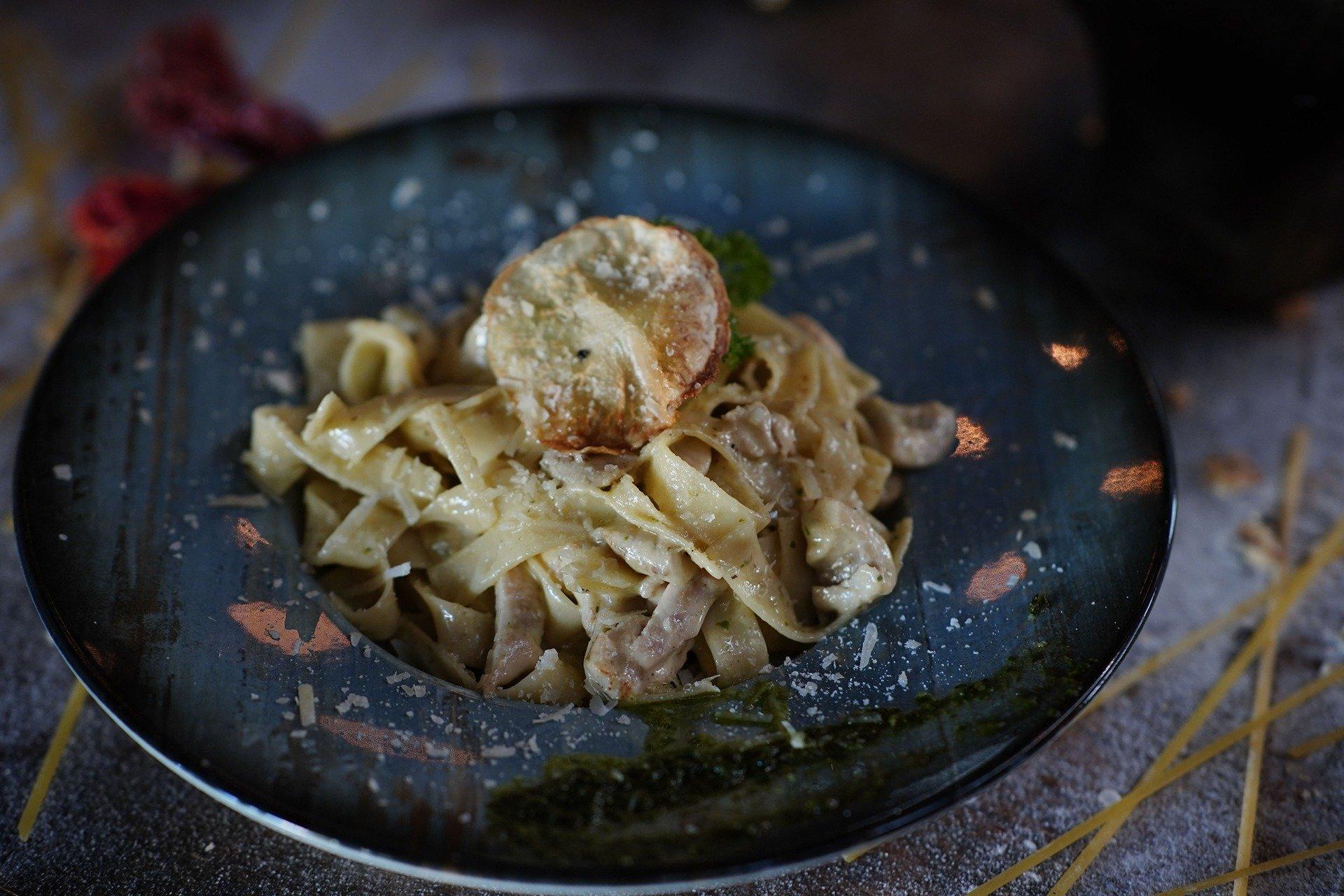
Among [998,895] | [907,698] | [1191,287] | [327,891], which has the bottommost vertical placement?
[327,891]

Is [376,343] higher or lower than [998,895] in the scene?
higher

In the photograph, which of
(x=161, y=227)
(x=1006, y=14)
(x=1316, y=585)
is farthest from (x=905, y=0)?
(x=161, y=227)

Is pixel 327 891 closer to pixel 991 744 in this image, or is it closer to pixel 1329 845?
pixel 991 744

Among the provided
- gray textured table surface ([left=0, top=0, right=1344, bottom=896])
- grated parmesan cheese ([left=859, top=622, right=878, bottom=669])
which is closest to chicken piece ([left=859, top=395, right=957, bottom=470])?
grated parmesan cheese ([left=859, top=622, right=878, bottom=669])

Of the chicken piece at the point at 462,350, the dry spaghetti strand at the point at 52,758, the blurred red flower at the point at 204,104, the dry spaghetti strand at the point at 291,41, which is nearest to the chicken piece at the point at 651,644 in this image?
the chicken piece at the point at 462,350

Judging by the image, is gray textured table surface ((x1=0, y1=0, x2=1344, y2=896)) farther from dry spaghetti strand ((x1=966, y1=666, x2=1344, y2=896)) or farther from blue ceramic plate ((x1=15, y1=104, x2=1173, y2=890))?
blue ceramic plate ((x1=15, y1=104, x2=1173, y2=890))

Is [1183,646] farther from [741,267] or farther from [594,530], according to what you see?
[594,530]

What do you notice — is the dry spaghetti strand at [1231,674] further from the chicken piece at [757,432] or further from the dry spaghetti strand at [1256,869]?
the chicken piece at [757,432]
